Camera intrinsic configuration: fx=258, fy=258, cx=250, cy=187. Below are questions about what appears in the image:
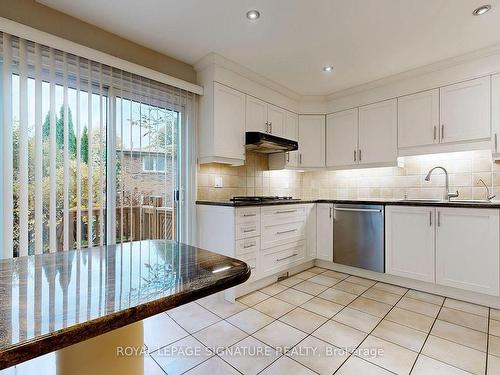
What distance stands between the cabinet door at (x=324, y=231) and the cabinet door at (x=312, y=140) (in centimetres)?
71

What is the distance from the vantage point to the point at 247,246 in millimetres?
2543

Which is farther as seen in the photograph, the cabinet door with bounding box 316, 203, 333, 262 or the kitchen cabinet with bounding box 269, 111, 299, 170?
the kitchen cabinet with bounding box 269, 111, 299, 170

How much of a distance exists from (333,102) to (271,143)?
53.7 inches

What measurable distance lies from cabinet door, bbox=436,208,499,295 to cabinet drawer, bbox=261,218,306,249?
1385mm

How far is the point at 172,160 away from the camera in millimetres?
2609

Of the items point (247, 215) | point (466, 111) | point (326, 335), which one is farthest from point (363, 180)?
point (326, 335)

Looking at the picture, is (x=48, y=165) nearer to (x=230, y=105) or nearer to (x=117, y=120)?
(x=117, y=120)

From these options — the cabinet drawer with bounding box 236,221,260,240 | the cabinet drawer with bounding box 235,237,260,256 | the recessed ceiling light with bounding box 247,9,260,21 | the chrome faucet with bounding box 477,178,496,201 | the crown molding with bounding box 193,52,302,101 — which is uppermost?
the recessed ceiling light with bounding box 247,9,260,21

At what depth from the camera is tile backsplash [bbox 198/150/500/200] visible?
278 centimetres

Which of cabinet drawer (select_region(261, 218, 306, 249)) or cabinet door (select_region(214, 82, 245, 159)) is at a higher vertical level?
cabinet door (select_region(214, 82, 245, 159))

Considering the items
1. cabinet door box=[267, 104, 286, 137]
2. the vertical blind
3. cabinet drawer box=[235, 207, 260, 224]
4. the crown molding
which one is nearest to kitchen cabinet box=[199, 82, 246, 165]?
the crown molding

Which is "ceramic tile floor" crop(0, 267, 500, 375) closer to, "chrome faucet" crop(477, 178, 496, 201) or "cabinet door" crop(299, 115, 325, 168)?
"chrome faucet" crop(477, 178, 496, 201)

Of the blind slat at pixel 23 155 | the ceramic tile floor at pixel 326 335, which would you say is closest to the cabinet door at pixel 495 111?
the ceramic tile floor at pixel 326 335

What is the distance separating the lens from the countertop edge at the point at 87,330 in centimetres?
41
